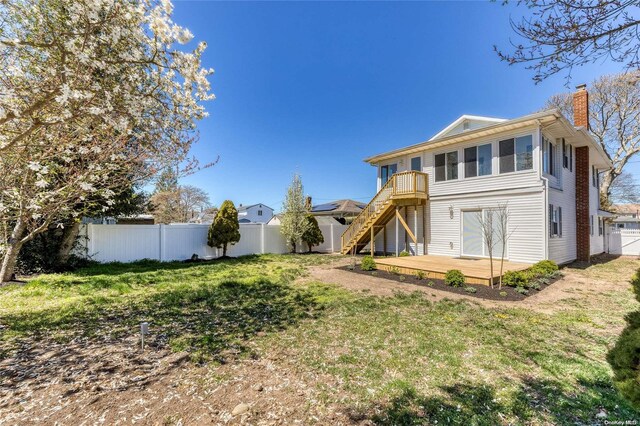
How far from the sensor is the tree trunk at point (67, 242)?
29.8 ft

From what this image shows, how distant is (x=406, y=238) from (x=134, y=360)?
37.3 ft

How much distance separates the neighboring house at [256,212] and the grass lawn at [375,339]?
38622 millimetres

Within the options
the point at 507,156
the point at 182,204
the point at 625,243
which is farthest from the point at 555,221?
the point at 182,204

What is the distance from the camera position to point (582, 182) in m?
12.0

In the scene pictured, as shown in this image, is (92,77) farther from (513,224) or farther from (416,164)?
(416,164)

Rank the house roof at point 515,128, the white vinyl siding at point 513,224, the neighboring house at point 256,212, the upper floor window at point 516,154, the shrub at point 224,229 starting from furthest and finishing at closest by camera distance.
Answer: the neighboring house at point 256,212, the shrub at point 224,229, the upper floor window at point 516,154, the white vinyl siding at point 513,224, the house roof at point 515,128

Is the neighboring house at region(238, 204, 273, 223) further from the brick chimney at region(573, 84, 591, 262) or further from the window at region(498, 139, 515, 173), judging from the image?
the brick chimney at region(573, 84, 591, 262)

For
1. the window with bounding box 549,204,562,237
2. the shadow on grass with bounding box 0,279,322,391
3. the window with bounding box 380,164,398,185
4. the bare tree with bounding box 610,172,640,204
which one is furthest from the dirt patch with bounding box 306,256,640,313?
the bare tree with bounding box 610,172,640,204

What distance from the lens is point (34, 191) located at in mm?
4953

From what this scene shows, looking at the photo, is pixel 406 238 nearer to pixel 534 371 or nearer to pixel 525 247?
pixel 525 247

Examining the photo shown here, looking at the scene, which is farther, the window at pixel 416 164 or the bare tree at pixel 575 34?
the window at pixel 416 164

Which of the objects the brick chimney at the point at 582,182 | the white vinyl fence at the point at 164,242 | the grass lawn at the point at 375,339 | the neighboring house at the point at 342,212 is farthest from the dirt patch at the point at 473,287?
the neighboring house at the point at 342,212

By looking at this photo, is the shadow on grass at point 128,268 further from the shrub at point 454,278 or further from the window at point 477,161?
the window at point 477,161

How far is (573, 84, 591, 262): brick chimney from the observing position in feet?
37.6
